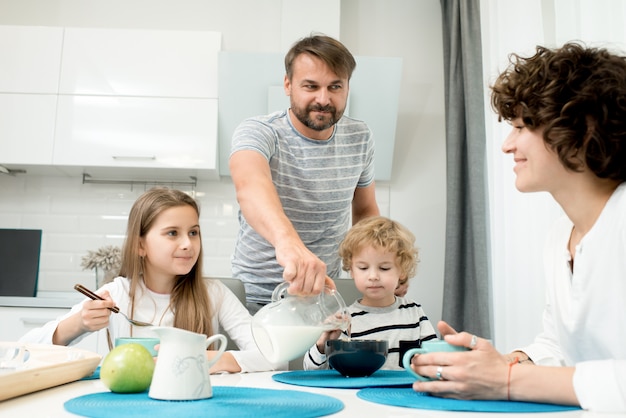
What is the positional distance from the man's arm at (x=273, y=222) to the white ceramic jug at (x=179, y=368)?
24 centimetres

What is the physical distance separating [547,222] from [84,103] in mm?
2360

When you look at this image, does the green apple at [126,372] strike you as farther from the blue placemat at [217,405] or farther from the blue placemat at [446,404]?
the blue placemat at [446,404]

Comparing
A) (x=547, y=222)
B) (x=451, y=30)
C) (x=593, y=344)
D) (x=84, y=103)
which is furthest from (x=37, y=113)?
(x=593, y=344)

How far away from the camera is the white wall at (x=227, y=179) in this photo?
3.61m

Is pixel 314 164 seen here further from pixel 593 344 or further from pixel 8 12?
pixel 8 12

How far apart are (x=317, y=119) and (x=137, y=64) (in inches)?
69.8

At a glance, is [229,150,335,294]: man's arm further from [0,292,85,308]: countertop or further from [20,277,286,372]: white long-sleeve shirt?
[0,292,85,308]: countertop

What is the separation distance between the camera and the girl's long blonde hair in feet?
5.64

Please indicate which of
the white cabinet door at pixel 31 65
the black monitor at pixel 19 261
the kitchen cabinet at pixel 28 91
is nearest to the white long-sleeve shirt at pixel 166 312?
the black monitor at pixel 19 261

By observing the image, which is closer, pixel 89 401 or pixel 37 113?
pixel 89 401

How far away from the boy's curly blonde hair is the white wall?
1.81m

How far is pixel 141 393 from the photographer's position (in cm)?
97

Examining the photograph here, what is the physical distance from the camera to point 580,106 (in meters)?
1.15

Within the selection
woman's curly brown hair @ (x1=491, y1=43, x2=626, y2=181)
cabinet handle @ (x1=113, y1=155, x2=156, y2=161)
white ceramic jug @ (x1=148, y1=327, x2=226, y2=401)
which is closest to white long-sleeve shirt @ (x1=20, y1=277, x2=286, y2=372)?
white ceramic jug @ (x1=148, y1=327, x2=226, y2=401)
